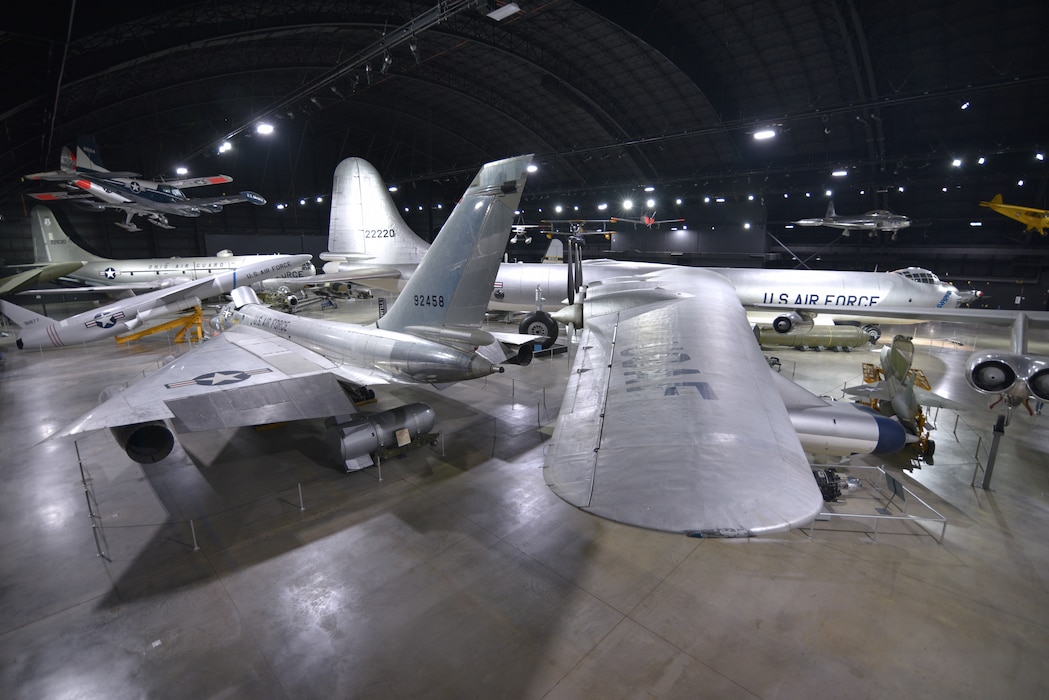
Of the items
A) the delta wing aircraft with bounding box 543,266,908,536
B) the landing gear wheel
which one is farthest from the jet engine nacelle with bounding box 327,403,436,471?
the delta wing aircraft with bounding box 543,266,908,536

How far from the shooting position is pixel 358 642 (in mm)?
5023

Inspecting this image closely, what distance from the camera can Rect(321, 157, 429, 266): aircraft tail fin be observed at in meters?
15.8

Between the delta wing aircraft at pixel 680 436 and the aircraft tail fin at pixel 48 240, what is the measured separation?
3869 centimetres

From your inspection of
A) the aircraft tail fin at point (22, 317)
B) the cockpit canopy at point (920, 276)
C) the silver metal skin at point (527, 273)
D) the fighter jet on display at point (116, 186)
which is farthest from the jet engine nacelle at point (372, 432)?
the cockpit canopy at point (920, 276)

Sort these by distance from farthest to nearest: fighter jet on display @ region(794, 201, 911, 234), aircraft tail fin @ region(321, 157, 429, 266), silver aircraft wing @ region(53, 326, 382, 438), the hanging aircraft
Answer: the hanging aircraft
fighter jet on display @ region(794, 201, 911, 234)
aircraft tail fin @ region(321, 157, 429, 266)
silver aircraft wing @ region(53, 326, 382, 438)

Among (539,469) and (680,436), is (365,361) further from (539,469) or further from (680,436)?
(680,436)

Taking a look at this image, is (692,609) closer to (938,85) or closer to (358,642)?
(358,642)

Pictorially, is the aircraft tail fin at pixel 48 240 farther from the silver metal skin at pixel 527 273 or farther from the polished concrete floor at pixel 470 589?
the polished concrete floor at pixel 470 589

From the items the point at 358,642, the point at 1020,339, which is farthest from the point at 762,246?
the point at 358,642

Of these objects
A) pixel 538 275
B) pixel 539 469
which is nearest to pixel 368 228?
pixel 538 275

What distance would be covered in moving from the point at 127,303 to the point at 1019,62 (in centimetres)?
3857

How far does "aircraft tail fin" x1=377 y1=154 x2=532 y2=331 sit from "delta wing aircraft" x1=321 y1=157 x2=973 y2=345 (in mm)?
4432

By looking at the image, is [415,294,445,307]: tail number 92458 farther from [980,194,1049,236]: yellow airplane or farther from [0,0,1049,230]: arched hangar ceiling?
[980,194,1049,236]: yellow airplane

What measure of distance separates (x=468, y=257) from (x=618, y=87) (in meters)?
22.6
